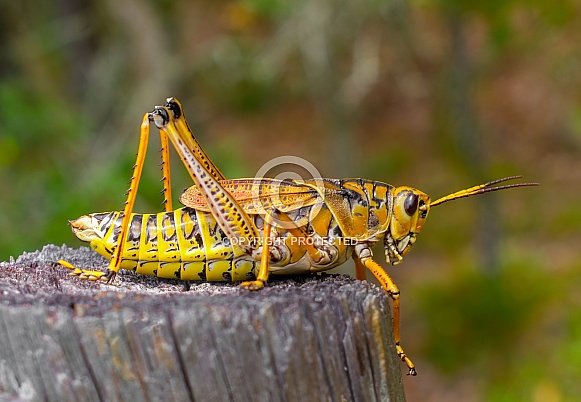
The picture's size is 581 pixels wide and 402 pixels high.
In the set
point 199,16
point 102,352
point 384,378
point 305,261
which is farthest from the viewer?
point 199,16

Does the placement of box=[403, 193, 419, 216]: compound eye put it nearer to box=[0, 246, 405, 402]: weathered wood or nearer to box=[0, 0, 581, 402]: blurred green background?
box=[0, 246, 405, 402]: weathered wood

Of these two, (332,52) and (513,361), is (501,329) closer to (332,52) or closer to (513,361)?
(513,361)

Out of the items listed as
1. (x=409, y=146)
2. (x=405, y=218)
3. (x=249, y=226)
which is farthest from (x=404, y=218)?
(x=409, y=146)

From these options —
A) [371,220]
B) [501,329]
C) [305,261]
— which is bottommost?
[305,261]

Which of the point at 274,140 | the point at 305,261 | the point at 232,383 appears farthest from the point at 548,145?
the point at 232,383

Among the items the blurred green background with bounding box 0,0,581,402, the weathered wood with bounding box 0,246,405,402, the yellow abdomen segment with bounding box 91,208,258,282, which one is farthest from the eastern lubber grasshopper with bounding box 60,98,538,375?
the blurred green background with bounding box 0,0,581,402

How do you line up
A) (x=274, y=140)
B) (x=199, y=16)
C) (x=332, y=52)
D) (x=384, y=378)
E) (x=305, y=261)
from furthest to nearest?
(x=199, y=16) → (x=274, y=140) → (x=332, y=52) → (x=305, y=261) → (x=384, y=378)

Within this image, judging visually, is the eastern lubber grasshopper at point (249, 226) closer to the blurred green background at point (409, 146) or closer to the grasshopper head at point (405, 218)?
the grasshopper head at point (405, 218)
